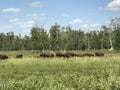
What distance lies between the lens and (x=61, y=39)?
103875mm

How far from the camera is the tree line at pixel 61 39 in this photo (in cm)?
8638

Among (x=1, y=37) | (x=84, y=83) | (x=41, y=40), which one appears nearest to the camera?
(x=84, y=83)

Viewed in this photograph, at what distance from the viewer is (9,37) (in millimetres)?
126625

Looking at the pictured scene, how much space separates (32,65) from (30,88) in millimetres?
14893

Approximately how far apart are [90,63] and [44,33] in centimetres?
5827

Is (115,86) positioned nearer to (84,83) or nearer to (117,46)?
(84,83)

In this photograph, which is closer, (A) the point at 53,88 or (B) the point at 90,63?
(A) the point at 53,88

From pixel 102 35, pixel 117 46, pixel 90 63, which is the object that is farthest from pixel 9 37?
pixel 90 63

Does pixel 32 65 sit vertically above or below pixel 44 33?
below

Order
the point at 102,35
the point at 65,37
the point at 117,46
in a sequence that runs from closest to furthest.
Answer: the point at 117,46
the point at 65,37
the point at 102,35

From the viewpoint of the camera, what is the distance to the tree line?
8638cm

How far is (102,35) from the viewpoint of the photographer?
373 feet

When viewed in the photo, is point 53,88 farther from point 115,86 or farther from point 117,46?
point 117,46

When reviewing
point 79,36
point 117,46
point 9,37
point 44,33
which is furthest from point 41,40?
point 9,37
